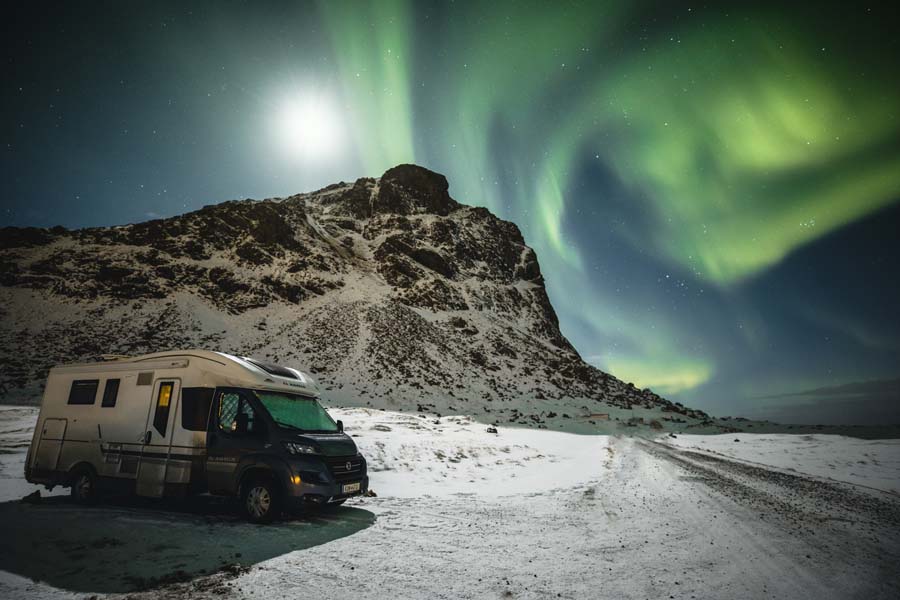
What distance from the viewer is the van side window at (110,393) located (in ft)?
30.4

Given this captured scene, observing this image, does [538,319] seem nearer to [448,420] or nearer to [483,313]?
[483,313]

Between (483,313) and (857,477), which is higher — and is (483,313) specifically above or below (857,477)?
above

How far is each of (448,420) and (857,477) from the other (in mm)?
18999

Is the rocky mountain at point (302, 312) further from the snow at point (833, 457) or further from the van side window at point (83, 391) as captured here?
the van side window at point (83, 391)

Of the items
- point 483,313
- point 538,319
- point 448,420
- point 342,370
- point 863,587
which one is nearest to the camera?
point 863,587

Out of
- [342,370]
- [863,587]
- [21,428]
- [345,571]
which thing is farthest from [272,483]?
[342,370]

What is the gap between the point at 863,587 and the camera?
15.3ft

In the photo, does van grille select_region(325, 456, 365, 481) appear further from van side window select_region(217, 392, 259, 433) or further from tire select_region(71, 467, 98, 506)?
tire select_region(71, 467, 98, 506)

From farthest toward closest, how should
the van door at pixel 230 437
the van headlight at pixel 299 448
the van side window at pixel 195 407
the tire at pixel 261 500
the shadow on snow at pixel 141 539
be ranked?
1. the van side window at pixel 195 407
2. the van door at pixel 230 437
3. the van headlight at pixel 299 448
4. the tire at pixel 261 500
5. the shadow on snow at pixel 141 539

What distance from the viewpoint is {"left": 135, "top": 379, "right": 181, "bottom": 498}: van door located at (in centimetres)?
835

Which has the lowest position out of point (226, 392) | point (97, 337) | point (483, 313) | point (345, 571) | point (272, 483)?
point (345, 571)

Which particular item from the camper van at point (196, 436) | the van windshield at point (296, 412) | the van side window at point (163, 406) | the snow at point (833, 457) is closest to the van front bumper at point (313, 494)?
the camper van at point (196, 436)

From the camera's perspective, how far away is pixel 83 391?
9711 millimetres

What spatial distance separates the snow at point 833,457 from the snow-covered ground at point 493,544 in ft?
3.47
